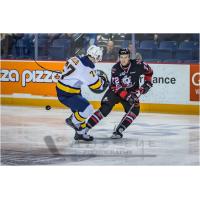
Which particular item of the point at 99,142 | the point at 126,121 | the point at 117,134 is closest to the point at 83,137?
the point at 99,142

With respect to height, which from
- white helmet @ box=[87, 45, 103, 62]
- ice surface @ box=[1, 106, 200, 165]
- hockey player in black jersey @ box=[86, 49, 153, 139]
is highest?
white helmet @ box=[87, 45, 103, 62]

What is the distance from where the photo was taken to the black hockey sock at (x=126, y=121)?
29.5 ft

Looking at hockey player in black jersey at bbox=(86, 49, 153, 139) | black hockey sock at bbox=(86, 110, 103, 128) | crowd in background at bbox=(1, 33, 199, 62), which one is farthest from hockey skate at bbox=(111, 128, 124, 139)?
crowd in background at bbox=(1, 33, 199, 62)

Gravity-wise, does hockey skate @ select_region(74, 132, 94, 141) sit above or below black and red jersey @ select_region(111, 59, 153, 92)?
below

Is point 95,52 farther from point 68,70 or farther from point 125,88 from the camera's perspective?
point 125,88

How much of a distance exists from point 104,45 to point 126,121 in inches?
26.9

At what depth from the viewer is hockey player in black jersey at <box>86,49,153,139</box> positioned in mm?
8992

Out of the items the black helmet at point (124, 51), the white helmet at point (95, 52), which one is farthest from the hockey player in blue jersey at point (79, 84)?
the black helmet at point (124, 51)

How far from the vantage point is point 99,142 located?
8969 millimetres

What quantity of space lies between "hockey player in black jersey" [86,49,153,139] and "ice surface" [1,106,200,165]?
0.19ft

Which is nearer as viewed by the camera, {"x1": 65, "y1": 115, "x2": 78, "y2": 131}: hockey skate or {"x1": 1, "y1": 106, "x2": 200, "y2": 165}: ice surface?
{"x1": 1, "y1": 106, "x2": 200, "y2": 165}: ice surface

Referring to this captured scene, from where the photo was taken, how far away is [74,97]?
905 centimetres

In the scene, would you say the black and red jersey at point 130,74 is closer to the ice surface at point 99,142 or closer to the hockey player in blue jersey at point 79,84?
the hockey player in blue jersey at point 79,84

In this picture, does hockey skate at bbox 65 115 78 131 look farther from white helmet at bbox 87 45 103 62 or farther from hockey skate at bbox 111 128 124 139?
white helmet at bbox 87 45 103 62
